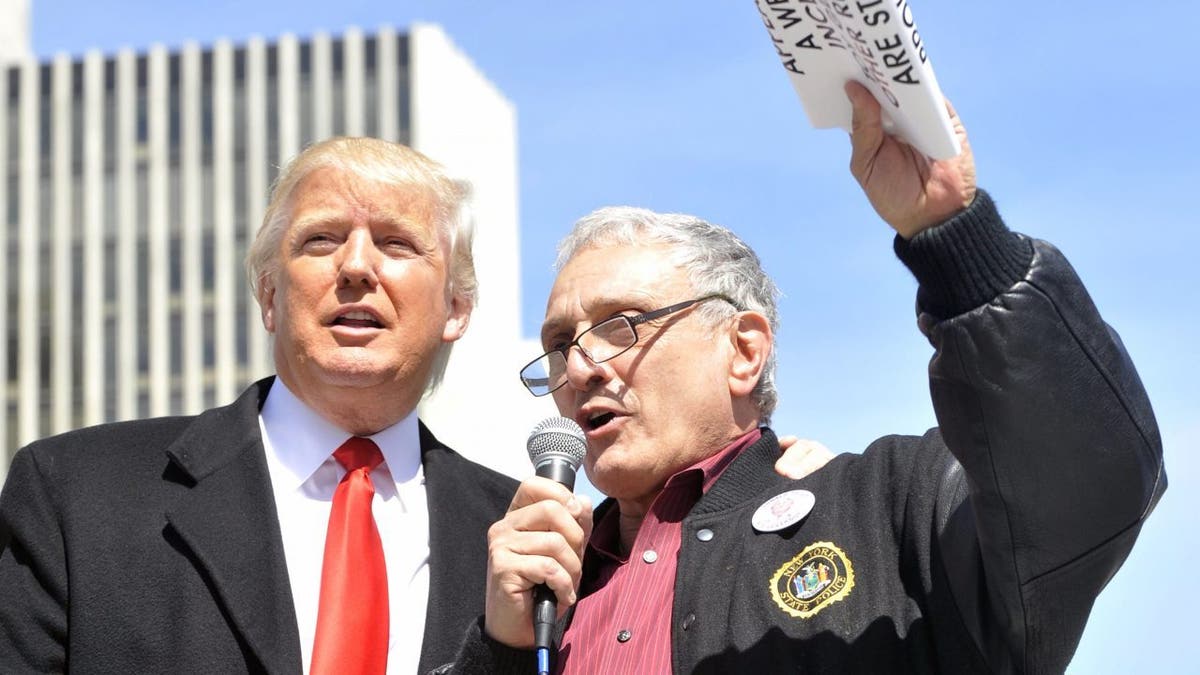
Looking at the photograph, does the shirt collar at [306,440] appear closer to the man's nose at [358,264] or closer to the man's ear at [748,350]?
the man's nose at [358,264]

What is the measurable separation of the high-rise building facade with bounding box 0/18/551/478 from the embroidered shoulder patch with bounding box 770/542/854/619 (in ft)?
189

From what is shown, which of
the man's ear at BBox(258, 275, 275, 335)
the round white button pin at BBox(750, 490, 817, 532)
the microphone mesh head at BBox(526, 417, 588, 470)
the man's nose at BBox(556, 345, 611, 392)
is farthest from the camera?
the man's ear at BBox(258, 275, 275, 335)

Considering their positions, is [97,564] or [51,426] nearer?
[97,564]

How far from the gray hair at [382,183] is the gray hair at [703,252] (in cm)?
35

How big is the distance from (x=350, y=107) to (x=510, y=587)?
6107 centimetres

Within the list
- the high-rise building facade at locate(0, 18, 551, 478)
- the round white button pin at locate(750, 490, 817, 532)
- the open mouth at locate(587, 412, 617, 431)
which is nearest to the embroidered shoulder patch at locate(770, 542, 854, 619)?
the round white button pin at locate(750, 490, 817, 532)

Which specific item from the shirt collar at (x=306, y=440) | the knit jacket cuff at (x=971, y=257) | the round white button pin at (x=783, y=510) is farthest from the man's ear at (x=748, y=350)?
the knit jacket cuff at (x=971, y=257)

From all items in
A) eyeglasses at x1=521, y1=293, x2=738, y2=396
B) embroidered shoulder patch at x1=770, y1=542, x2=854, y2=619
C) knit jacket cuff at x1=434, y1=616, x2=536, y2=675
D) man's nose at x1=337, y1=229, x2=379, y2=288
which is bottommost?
knit jacket cuff at x1=434, y1=616, x2=536, y2=675

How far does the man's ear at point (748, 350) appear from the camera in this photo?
5594 mm

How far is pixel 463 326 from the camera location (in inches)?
242

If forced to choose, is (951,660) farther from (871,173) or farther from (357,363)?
(357,363)

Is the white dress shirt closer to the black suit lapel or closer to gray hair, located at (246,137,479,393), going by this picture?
the black suit lapel

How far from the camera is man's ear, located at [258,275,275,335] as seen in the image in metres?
5.91

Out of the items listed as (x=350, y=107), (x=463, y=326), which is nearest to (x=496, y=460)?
(x=350, y=107)
